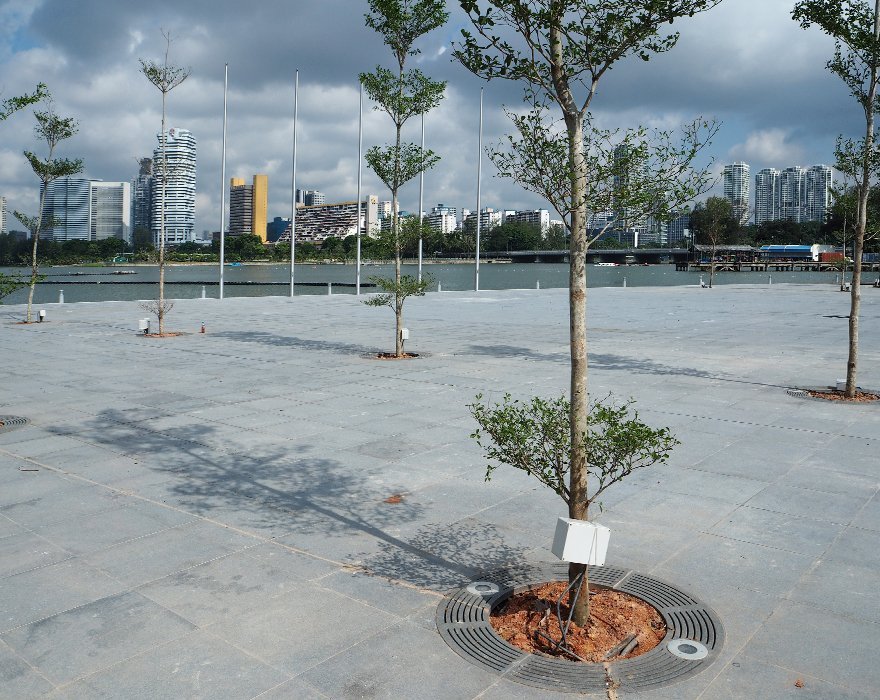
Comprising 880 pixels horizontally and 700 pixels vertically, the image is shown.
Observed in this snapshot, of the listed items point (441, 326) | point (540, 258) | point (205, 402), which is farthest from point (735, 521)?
point (540, 258)

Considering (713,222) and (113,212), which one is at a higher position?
(113,212)

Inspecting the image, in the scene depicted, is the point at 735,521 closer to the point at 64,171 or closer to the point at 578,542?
the point at 578,542

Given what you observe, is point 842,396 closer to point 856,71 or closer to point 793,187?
point 856,71

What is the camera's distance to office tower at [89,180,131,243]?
162 metres

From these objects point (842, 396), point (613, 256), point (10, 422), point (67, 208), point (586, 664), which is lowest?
point (586, 664)

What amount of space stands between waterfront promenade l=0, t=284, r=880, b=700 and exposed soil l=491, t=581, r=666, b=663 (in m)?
0.48

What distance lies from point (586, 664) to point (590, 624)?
485 mm

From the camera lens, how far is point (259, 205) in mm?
146500

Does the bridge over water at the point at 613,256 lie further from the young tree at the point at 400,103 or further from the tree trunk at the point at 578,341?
the tree trunk at the point at 578,341

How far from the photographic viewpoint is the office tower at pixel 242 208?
162 meters

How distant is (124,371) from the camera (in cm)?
1628

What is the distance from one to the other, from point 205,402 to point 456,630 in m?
8.73

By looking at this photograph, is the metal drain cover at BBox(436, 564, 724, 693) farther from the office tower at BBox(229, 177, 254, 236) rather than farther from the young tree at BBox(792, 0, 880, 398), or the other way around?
the office tower at BBox(229, 177, 254, 236)

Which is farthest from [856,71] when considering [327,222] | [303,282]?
[327,222]
